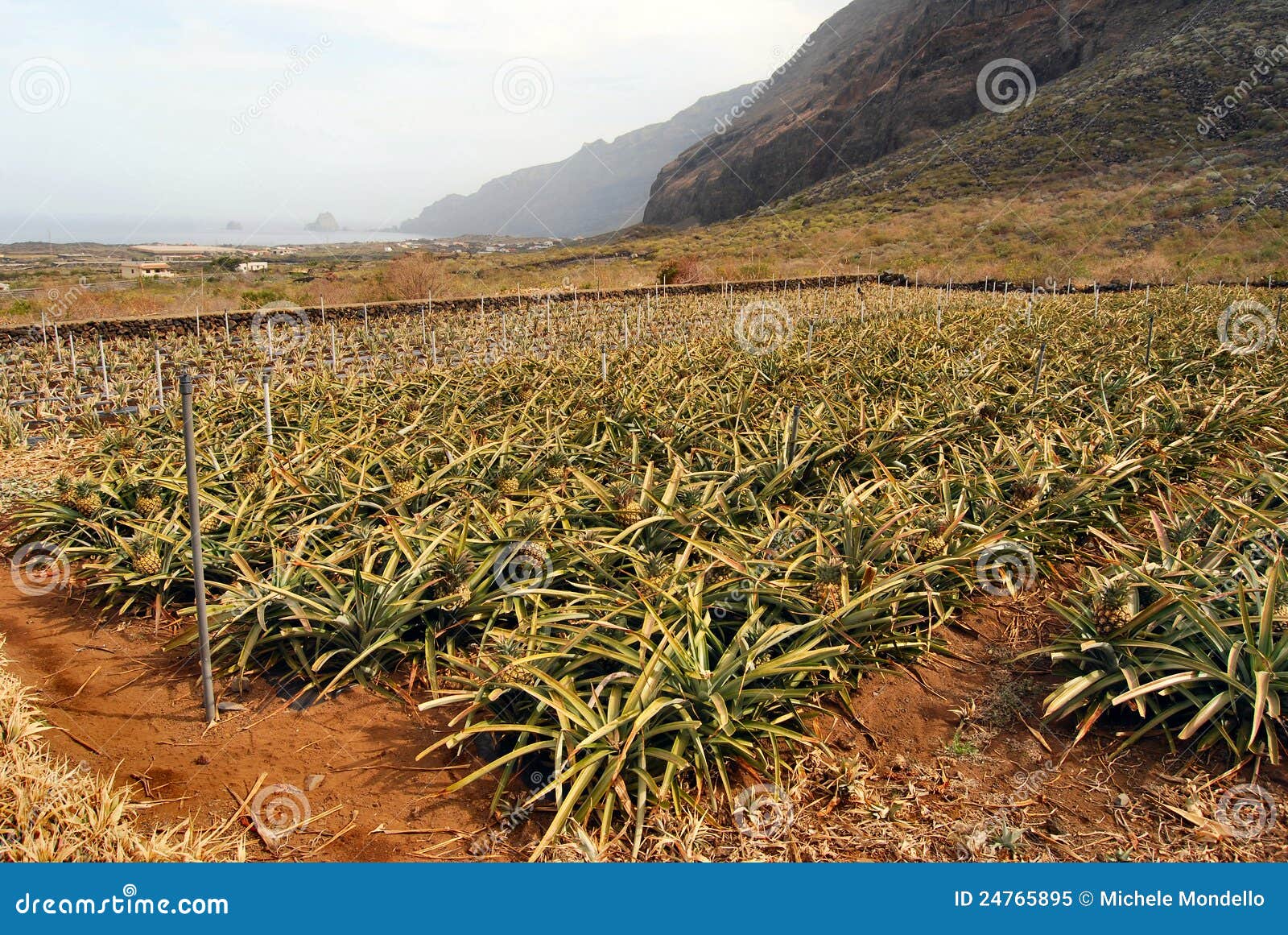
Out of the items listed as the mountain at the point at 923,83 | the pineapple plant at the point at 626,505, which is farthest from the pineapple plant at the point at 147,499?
the mountain at the point at 923,83

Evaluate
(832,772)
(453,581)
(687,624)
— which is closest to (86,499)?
(453,581)

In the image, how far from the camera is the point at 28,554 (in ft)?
14.5

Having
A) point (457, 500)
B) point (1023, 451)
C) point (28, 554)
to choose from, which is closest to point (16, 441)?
point (28, 554)

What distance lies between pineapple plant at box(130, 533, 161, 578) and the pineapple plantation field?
0.05ft

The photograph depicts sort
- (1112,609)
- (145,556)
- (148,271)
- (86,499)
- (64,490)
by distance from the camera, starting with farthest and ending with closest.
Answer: (148,271), (64,490), (86,499), (145,556), (1112,609)

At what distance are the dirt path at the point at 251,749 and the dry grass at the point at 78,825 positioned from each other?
0.09m

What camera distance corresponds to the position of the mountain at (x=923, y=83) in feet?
143

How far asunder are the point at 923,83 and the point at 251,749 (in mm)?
70750

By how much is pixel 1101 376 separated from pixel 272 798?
6.68 m

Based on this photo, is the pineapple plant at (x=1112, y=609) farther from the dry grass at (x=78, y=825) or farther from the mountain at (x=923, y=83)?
the mountain at (x=923, y=83)

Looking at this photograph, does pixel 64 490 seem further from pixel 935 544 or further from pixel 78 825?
pixel 935 544

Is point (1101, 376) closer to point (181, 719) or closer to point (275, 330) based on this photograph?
point (181, 719)

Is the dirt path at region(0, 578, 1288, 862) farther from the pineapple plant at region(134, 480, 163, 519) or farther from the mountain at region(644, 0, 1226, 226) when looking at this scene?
the mountain at region(644, 0, 1226, 226)

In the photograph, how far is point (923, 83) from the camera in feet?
203
